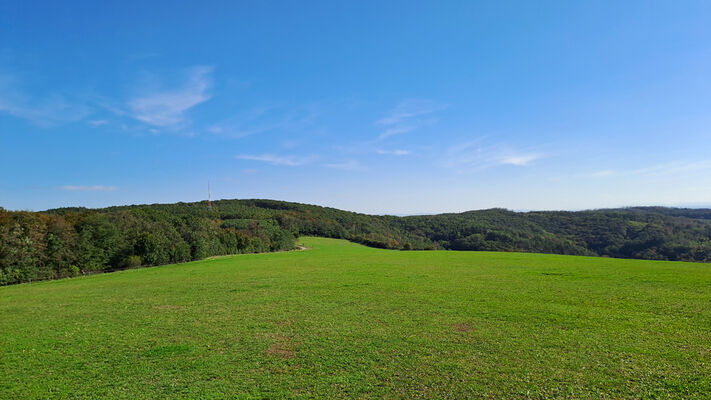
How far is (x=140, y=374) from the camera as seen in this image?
26.3ft

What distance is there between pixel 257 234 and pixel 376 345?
254ft

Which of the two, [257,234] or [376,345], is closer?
[376,345]

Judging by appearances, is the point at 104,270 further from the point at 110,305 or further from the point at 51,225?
the point at 110,305

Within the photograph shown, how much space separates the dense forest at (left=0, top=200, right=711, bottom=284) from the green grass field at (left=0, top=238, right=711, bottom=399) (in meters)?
31.7

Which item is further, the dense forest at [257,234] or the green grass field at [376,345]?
the dense forest at [257,234]

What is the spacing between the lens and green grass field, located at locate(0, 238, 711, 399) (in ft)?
23.1

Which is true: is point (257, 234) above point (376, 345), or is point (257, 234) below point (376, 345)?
above

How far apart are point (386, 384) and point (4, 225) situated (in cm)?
5367

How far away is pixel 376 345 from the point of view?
9.57 metres

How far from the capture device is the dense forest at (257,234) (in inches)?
1597

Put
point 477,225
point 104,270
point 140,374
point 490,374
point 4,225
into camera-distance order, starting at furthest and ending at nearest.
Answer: point 477,225 → point 104,270 → point 4,225 → point 140,374 → point 490,374

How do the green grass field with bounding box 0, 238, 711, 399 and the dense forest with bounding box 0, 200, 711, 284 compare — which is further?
the dense forest with bounding box 0, 200, 711, 284

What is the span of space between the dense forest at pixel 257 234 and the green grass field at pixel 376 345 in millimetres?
31696

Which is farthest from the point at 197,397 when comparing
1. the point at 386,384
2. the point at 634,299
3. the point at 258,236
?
the point at 258,236
